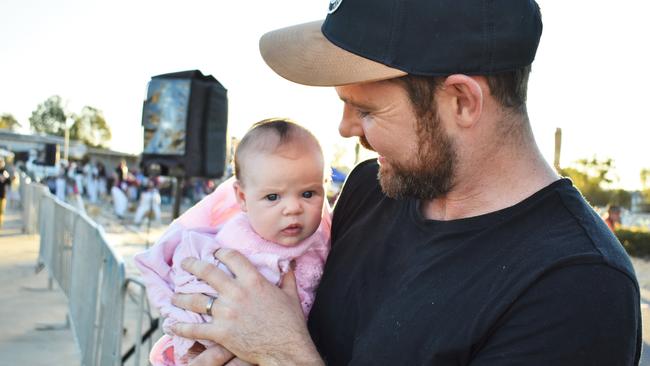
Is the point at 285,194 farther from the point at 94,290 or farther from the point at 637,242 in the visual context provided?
the point at 637,242

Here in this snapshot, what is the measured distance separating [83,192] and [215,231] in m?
37.9

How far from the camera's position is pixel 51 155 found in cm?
3047

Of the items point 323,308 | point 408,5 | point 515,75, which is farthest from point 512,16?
point 323,308

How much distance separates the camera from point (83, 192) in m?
37.9

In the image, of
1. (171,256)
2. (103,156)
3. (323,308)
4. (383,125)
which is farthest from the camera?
(103,156)

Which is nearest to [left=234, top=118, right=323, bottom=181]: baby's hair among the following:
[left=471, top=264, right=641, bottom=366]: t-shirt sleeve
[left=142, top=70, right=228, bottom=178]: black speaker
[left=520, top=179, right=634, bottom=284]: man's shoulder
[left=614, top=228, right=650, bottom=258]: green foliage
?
[left=520, top=179, right=634, bottom=284]: man's shoulder

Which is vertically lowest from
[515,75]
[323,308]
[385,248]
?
[323,308]

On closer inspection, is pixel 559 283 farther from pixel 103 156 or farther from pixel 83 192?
pixel 103 156

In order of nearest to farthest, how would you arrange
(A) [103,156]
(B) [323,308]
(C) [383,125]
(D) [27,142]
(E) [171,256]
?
(C) [383,125] → (B) [323,308] → (E) [171,256] → (D) [27,142] → (A) [103,156]

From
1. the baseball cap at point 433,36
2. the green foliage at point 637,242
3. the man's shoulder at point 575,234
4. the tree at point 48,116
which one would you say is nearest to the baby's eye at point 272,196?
the baseball cap at point 433,36

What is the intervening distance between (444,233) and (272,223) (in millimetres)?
803

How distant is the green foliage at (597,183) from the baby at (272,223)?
32.5 meters

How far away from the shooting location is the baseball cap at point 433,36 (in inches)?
61.2

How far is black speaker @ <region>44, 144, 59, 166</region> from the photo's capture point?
1194 inches
